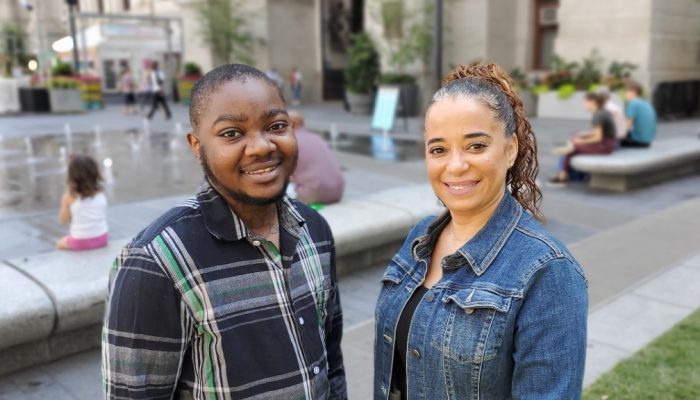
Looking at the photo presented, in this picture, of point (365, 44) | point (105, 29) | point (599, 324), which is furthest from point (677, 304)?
point (105, 29)

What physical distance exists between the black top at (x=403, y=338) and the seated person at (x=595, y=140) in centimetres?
872

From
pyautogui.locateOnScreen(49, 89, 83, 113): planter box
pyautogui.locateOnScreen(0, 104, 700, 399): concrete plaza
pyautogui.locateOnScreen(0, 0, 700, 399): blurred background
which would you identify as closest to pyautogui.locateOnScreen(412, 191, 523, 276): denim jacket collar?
pyautogui.locateOnScreen(0, 0, 700, 399): blurred background

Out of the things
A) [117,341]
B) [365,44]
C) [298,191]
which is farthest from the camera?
[365,44]

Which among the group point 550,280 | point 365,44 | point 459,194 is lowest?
point 550,280

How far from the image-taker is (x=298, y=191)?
6.57m

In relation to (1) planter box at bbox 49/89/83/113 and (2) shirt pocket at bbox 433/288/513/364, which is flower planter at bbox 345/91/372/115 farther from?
(2) shirt pocket at bbox 433/288/513/364

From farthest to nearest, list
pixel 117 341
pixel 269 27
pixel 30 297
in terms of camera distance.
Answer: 1. pixel 269 27
2. pixel 30 297
3. pixel 117 341

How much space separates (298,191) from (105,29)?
88.7 feet

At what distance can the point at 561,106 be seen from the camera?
19141 millimetres

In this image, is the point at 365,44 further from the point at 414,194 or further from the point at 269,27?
the point at 414,194

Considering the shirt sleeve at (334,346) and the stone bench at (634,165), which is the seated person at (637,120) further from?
the shirt sleeve at (334,346)

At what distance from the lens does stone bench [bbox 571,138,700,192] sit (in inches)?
368

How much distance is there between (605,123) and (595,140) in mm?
308

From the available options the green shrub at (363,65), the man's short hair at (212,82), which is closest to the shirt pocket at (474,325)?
the man's short hair at (212,82)
